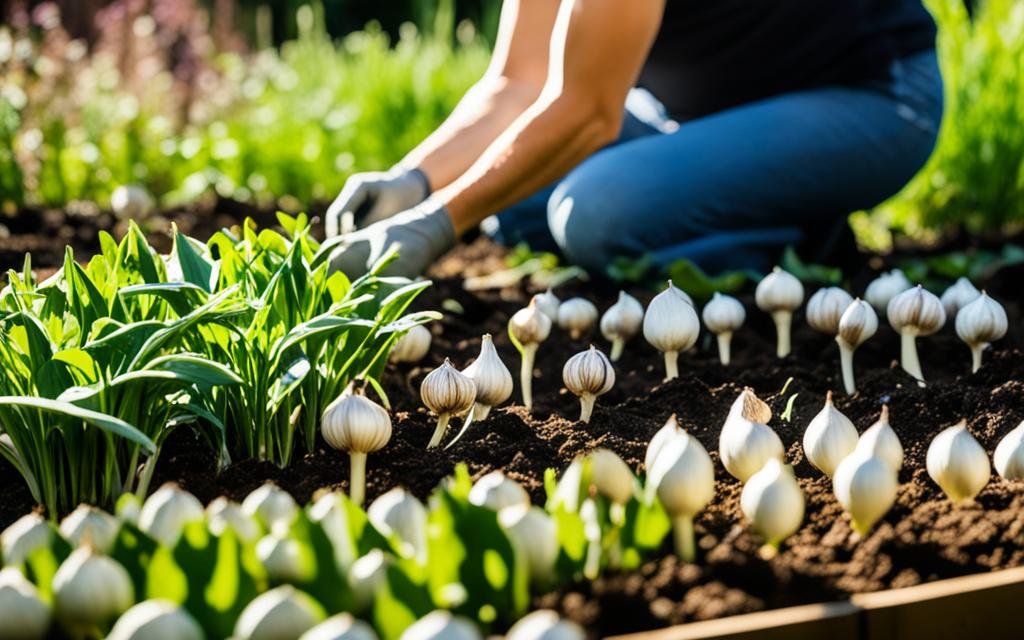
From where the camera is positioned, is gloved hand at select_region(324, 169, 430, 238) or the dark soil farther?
gloved hand at select_region(324, 169, 430, 238)

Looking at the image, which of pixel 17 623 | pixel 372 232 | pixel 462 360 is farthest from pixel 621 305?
pixel 17 623

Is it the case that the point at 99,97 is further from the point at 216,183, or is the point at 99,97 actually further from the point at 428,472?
the point at 428,472

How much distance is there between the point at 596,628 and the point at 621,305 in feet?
3.28

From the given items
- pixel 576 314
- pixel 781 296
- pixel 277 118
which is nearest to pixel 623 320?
pixel 576 314

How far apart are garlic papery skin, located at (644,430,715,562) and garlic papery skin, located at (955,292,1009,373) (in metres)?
0.81

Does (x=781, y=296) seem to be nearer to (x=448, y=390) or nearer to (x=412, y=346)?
(x=412, y=346)

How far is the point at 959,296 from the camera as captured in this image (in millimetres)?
1825

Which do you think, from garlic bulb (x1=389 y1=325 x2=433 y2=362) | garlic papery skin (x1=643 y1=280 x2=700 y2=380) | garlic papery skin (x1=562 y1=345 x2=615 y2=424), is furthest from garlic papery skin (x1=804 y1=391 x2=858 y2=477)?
garlic bulb (x1=389 y1=325 x2=433 y2=362)

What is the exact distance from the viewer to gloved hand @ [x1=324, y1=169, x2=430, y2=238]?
213cm

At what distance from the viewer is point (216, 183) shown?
140 inches

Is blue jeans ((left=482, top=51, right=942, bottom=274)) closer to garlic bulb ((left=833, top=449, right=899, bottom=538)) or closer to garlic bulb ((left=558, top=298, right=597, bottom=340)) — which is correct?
garlic bulb ((left=558, top=298, right=597, bottom=340))

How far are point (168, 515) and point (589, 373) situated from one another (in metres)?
0.61

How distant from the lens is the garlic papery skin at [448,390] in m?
1.30

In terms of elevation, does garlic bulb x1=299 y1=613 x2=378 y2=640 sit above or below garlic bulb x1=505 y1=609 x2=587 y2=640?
above
